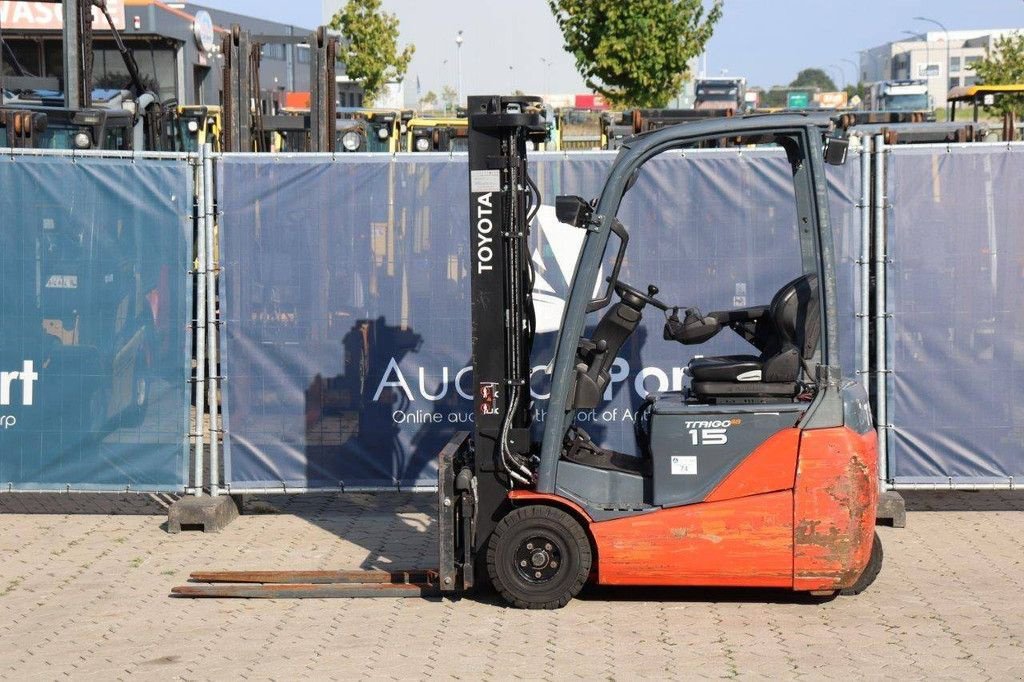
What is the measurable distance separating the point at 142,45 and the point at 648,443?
3352 centimetres

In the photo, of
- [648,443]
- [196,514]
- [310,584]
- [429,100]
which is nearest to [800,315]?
[648,443]

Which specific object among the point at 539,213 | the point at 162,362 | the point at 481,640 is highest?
the point at 539,213

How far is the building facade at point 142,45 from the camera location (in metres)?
37.7

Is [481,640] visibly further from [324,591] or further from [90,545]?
[90,545]

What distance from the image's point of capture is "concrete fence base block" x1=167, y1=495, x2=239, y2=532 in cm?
909

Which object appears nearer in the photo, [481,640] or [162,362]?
[481,640]

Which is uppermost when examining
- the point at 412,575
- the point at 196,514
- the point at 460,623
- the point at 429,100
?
the point at 429,100

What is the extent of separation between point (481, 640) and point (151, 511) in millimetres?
4124

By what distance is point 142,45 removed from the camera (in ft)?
123

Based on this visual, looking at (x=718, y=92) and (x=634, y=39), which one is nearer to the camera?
(x=634, y=39)

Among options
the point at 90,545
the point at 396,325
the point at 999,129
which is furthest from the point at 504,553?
the point at 999,129

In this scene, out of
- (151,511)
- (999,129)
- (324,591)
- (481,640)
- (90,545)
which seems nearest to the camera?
(481,640)

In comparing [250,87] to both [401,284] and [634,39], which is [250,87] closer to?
[401,284]

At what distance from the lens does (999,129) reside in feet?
88.2
